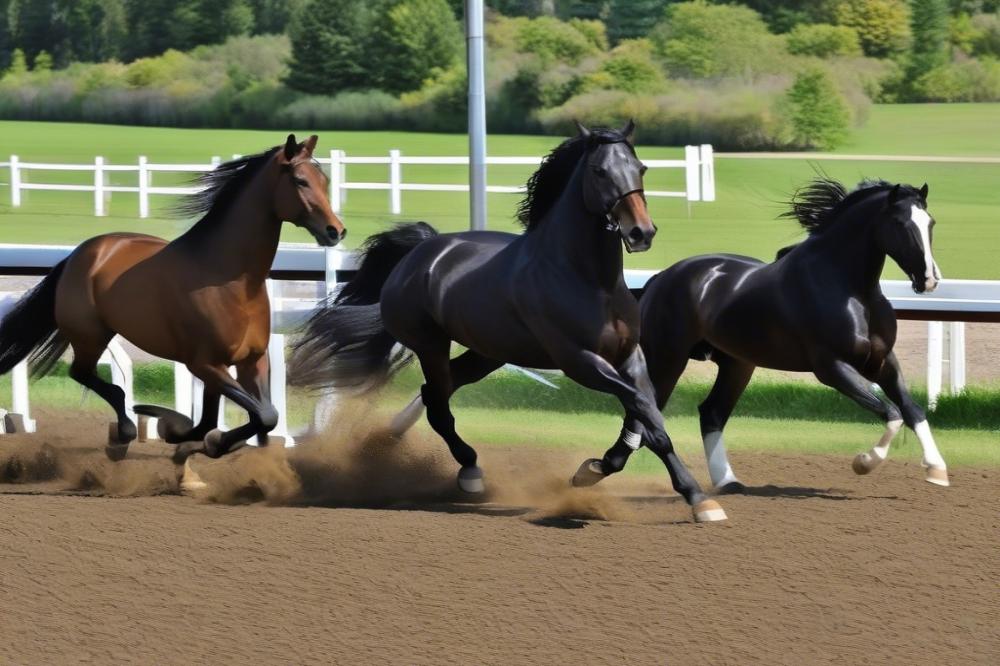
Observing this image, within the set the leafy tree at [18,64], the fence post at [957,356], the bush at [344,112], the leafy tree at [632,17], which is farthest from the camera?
the leafy tree at [18,64]

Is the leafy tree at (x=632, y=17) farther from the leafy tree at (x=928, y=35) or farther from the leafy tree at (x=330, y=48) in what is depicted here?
the leafy tree at (x=928, y=35)

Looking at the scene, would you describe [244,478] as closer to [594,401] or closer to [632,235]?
[632,235]

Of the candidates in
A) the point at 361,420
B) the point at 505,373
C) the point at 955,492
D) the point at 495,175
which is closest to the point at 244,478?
the point at 361,420

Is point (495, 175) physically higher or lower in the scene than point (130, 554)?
higher

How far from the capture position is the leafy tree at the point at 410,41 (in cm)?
1983

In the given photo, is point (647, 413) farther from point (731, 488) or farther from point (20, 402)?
point (20, 402)

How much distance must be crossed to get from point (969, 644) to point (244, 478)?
12.0 feet

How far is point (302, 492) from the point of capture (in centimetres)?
707

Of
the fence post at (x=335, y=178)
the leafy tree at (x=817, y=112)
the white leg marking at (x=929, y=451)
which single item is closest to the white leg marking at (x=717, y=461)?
the white leg marking at (x=929, y=451)

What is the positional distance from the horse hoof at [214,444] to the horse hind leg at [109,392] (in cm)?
64

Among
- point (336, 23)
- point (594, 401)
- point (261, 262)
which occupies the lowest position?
point (594, 401)

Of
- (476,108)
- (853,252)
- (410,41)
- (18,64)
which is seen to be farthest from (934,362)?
(18,64)

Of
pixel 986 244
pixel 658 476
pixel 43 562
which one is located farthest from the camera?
pixel 986 244

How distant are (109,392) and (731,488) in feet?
10.1
